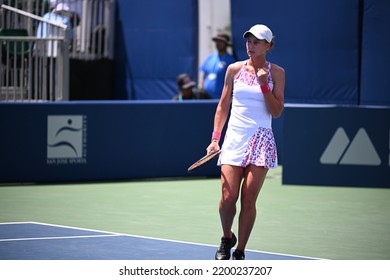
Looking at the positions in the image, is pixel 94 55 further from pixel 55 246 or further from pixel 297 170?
pixel 55 246

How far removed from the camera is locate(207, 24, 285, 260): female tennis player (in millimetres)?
8773

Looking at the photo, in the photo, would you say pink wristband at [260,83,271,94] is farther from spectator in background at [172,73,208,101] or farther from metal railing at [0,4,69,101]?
spectator in background at [172,73,208,101]

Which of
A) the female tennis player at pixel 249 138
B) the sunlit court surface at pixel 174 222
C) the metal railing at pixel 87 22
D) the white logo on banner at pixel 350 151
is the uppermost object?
the metal railing at pixel 87 22

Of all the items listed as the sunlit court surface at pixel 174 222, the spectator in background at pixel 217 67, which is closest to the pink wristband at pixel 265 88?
the sunlit court surface at pixel 174 222

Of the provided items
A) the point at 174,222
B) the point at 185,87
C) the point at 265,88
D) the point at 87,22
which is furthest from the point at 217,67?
the point at 265,88

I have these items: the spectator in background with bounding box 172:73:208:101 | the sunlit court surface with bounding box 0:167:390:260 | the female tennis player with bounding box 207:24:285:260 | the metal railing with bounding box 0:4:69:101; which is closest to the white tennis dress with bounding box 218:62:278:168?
the female tennis player with bounding box 207:24:285:260

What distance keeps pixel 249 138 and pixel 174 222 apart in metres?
3.19

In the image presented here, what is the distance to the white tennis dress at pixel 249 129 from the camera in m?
8.80

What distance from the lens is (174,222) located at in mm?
11836

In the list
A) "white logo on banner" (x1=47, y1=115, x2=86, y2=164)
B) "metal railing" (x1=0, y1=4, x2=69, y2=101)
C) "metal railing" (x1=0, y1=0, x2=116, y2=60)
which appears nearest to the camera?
"white logo on banner" (x1=47, y1=115, x2=86, y2=164)

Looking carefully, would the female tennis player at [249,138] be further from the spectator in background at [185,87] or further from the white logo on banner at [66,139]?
the spectator in background at [185,87]

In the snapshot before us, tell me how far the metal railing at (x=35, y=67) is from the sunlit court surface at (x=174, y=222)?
1.86 metres

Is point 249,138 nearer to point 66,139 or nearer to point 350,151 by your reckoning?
point 350,151

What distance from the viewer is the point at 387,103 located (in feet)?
54.7
